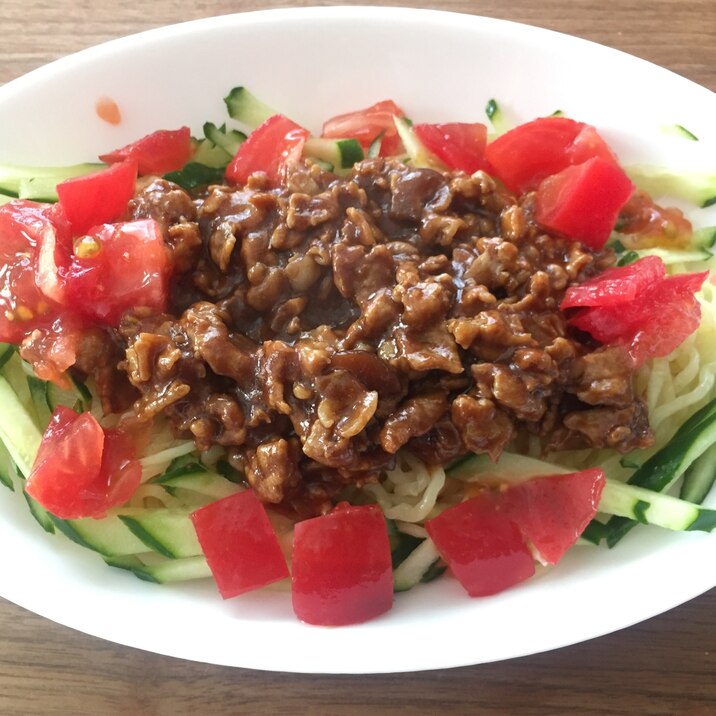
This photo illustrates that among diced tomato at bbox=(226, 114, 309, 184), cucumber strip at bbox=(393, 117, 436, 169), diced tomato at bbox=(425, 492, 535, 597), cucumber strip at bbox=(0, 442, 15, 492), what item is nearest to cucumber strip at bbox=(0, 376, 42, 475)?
cucumber strip at bbox=(0, 442, 15, 492)

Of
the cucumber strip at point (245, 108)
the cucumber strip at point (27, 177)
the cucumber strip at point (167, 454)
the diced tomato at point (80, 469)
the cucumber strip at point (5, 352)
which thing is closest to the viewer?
the diced tomato at point (80, 469)

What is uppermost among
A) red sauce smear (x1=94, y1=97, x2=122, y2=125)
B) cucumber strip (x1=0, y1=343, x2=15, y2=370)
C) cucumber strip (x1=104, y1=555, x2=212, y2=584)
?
red sauce smear (x1=94, y1=97, x2=122, y2=125)

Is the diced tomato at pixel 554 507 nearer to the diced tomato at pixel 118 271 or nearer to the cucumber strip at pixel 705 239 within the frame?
the cucumber strip at pixel 705 239

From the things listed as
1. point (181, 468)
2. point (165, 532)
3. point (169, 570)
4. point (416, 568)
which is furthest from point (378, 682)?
point (181, 468)

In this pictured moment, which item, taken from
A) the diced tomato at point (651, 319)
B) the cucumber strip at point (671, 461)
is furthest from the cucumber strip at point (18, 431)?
the cucumber strip at point (671, 461)

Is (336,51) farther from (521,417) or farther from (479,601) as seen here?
(479,601)

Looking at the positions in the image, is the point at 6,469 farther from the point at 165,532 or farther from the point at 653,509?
the point at 653,509

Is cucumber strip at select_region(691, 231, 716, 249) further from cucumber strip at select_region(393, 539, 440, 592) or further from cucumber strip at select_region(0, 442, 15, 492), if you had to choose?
cucumber strip at select_region(0, 442, 15, 492)
